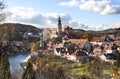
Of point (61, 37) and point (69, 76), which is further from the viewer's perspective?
point (61, 37)

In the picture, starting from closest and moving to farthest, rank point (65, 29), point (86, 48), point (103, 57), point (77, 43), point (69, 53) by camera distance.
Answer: point (103, 57) → point (69, 53) → point (86, 48) → point (77, 43) → point (65, 29)

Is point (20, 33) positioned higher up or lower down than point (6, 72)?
lower down

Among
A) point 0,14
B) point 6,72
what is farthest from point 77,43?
point 0,14

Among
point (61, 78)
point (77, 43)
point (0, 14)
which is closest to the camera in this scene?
point (0, 14)

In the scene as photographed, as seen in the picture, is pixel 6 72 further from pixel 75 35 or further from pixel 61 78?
pixel 75 35

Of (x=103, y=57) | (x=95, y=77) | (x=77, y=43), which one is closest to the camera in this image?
(x=95, y=77)

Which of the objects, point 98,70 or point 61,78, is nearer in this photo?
point 61,78

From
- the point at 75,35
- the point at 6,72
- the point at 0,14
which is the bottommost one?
the point at 75,35

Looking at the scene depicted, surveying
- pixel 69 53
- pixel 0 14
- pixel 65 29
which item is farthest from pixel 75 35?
pixel 0 14

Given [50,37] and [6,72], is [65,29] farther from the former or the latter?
[6,72]
